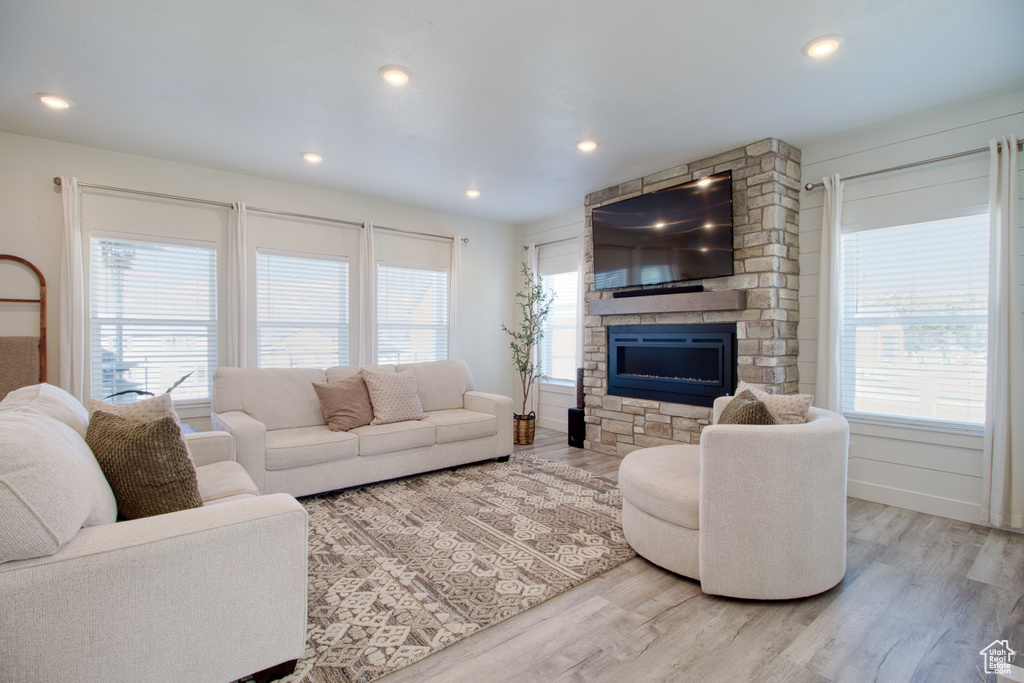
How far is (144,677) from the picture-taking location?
1.30 m

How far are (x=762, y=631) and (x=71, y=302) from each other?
4862 millimetres

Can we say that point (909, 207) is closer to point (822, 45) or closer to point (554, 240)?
point (822, 45)

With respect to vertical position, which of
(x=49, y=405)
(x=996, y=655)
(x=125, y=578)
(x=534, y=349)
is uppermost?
(x=534, y=349)

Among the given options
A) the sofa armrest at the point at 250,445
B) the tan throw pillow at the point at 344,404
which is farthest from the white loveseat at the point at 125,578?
the tan throw pillow at the point at 344,404

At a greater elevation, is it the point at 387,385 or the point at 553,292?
the point at 553,292

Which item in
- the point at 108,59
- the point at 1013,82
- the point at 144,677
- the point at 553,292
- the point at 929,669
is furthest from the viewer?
the point at 553,292

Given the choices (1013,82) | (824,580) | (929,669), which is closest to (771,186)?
(1013,82)

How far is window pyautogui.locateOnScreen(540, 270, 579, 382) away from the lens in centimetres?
577

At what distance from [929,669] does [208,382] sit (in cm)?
497

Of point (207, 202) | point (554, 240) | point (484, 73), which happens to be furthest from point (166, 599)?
point (554, 240)

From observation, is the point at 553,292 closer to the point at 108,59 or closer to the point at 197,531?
the point at 108,59

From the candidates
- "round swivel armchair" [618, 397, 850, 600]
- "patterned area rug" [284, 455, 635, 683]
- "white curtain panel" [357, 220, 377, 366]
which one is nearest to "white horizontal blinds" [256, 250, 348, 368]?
"white curtain panel" [357, 220, 377, 366]

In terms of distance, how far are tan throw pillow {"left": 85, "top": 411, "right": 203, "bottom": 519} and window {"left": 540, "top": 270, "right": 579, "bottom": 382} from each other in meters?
4.49

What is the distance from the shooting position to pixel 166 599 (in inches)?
51.9
